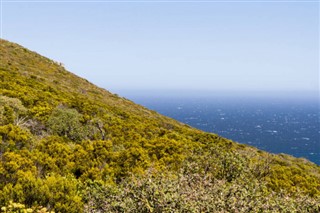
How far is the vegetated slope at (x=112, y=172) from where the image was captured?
10625mm

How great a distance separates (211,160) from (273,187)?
16.2 ft

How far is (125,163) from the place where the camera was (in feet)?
57.5

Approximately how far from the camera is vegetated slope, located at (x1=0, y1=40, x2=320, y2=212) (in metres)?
10.6

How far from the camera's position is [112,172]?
16484mm

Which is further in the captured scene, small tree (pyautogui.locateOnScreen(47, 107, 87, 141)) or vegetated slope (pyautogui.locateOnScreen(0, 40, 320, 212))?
small tree (pyautogui.locateOnScreen(47, 107, 87, 141))

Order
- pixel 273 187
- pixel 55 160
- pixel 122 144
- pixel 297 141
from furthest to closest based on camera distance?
pixel 297 141 < pixel 122 144 < pixel 273 187 < pixel 55 160

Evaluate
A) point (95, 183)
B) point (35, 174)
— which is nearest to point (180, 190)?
point (95, 183)

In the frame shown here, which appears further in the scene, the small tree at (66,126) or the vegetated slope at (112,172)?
the small tree at (66,126)

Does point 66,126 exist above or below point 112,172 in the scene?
above

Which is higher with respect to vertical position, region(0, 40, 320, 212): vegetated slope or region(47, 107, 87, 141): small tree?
region(47, 107, 87, 141): small tree

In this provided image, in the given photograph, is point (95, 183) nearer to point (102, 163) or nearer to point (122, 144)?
point (102, 163)

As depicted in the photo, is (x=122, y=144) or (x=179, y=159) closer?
(x=179, y=159)

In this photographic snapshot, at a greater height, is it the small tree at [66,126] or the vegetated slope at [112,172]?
the small tree at [66,126]

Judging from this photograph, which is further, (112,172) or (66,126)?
(66,126)
